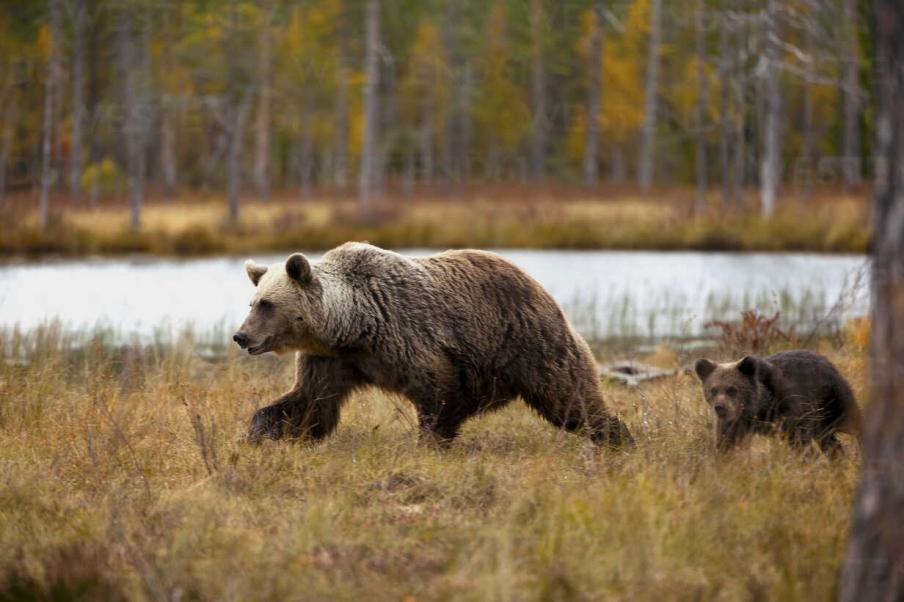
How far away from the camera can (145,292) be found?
66.2ft

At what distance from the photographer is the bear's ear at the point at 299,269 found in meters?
6.74

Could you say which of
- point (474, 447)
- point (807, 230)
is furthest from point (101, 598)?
point (807, 230)

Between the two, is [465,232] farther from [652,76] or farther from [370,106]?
[652,76]

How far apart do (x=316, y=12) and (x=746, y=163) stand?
19.2 metres

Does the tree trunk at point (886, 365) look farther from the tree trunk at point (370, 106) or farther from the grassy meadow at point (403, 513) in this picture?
the tree trunk at point (370, 106)

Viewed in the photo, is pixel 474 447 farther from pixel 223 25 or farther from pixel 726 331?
pixel 223 25

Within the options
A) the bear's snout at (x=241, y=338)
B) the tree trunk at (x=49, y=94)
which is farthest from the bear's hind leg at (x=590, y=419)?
the tree trunk at (x=49, y=94)

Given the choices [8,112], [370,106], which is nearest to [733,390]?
[370,106]

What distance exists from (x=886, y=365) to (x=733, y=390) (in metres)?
2.75

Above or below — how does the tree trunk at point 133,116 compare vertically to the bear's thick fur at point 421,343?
above

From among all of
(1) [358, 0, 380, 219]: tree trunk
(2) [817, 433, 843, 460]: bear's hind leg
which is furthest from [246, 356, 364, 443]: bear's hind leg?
(1) [358, 0, 380, 219]: tree trunk

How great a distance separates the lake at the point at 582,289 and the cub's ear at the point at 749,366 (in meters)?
6.45

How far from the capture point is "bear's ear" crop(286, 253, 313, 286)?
6.74m

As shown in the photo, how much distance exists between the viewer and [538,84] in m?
55.6
